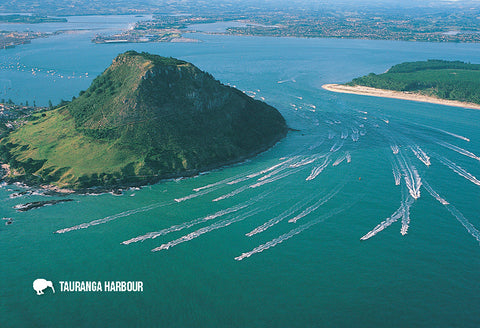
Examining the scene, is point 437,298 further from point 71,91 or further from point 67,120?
point 71,91

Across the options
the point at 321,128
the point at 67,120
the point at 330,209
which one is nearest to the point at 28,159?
the point at 67,120

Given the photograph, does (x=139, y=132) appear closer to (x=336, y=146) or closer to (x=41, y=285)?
(x=41, y=285)

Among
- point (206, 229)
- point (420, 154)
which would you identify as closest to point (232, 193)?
point (206, 229)

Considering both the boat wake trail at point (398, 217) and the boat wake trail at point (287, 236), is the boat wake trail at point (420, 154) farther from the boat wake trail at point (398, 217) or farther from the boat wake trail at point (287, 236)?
the boat wake trail at point (287, 236)

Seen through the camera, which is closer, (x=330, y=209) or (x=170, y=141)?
(x=330, y=209)

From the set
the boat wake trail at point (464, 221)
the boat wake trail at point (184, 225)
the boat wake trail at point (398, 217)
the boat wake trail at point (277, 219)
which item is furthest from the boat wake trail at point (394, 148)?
the boat wake trail at point (184, 225)

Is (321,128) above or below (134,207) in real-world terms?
above
